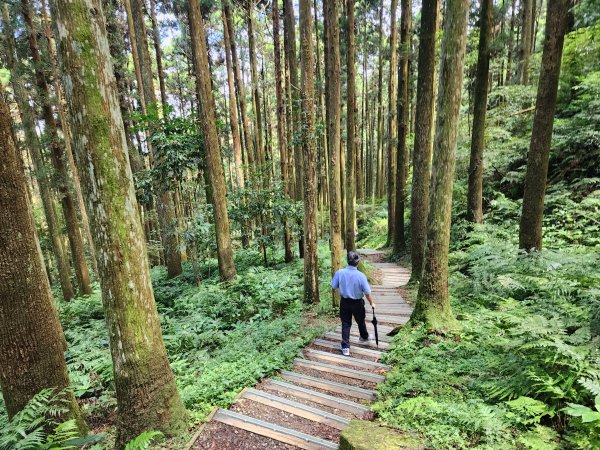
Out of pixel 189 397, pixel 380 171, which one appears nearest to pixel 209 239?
pixel 189 397

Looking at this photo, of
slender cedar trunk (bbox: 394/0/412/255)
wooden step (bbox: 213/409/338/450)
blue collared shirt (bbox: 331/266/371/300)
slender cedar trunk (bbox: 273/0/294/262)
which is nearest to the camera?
wooden step (bbox: 213/409/338/450)

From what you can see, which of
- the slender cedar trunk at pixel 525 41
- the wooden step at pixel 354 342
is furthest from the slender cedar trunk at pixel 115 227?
the slender cedar trunk at pixel 525 41

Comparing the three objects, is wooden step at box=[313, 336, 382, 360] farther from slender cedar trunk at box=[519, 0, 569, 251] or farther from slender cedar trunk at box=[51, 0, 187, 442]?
slender cedar trunk at box=[519, 0, 569, 251]

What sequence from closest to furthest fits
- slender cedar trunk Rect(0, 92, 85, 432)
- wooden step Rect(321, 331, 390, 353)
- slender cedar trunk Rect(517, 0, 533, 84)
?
slender cedar trunk Rect(0, 92, 85, 432)
wooden step Rect(321, 331, 390, 353)
slender cedar trunk Rect(517, 0, 533, 84)

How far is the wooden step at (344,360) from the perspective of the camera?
5395 millimetres

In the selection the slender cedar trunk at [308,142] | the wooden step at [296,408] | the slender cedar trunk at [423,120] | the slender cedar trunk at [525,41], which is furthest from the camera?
the slender cedar trunk at [525,41]

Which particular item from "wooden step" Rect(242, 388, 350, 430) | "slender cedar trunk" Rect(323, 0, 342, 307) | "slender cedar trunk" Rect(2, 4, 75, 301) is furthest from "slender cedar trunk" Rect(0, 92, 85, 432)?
"slender cedar trunk" Rect(2, 4, 75, 301)

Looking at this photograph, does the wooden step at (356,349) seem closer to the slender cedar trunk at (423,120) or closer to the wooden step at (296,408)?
the wooden step at (296,408)

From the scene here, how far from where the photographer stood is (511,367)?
401 centimetres

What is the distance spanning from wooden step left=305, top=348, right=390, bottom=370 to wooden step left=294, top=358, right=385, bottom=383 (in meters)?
0.19

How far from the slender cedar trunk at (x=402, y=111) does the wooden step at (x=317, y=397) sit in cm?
1082

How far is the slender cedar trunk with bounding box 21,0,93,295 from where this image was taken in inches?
434

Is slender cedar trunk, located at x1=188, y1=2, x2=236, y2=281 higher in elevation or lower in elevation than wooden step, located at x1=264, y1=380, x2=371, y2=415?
higher

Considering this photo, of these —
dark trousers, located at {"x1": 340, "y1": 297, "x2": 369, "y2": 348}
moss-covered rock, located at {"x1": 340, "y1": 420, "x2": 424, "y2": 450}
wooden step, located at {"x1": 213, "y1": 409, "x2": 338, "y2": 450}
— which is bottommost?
wooden step, located at {"x1": 213, "y1": 409, "x2": 338, "y2": 450}
